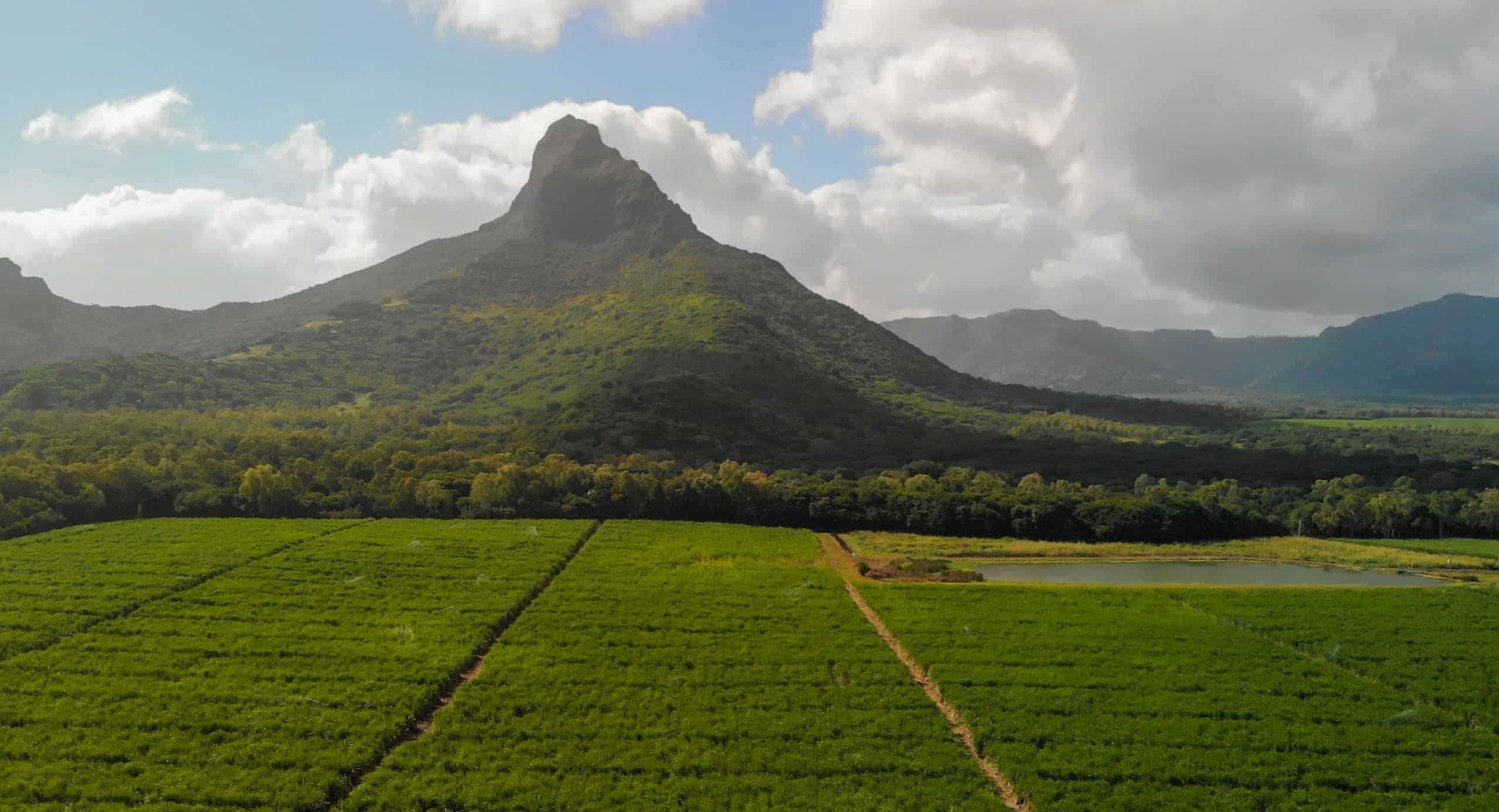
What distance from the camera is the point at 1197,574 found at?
81188 millimetres

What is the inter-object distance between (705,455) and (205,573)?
320 ft

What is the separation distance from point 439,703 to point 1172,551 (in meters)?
81.9

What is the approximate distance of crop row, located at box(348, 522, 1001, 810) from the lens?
30656 millimetres

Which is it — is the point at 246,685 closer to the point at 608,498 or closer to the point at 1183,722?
the point at 1183,722

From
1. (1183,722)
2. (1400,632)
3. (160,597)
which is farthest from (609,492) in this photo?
(1400,632)

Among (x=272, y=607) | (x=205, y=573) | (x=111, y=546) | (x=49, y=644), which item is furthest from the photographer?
(x=111, y=546)

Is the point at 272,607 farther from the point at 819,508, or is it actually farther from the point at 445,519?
the point at 819,508

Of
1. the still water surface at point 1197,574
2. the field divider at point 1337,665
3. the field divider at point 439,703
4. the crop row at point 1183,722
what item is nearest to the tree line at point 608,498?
the still water surface at point 1197,574

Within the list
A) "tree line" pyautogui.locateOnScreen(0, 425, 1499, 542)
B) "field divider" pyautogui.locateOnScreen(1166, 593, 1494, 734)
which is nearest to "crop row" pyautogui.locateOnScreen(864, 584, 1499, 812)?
"field divider" pyautogui.locateOnScreen(1166, 593, 1494, 734)

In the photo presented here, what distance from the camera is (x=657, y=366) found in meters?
197

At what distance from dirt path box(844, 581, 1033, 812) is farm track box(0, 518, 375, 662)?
46.2 m

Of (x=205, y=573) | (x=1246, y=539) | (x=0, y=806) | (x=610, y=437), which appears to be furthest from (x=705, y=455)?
(x=0, y=806)

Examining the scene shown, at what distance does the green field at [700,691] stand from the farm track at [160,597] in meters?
0.28

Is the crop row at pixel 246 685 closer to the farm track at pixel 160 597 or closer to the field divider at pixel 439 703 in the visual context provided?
the field divider at pixel 439 703
